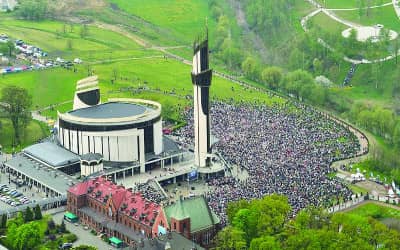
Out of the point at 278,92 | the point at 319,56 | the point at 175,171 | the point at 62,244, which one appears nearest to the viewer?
the point at 62,244

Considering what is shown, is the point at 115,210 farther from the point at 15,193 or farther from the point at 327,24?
the point at 327,24

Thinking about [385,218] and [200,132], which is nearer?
[385,218]

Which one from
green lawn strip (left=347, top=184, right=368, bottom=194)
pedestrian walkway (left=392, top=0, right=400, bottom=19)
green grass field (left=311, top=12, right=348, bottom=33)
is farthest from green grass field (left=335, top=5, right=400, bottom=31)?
green lawn strip (left=347, top=184, right=368, bottom=194)

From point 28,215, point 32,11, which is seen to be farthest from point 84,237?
point 32,11

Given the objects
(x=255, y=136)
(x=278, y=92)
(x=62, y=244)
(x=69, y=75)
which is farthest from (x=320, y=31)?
(x=62, y=244)

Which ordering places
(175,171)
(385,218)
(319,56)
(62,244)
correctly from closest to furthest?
(62,244) → (385,218) → (175,171) → (319,56)

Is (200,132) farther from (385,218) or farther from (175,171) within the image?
(385,218)

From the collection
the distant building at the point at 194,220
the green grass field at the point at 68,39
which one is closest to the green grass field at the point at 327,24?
the green grass field at the point at 68,39
